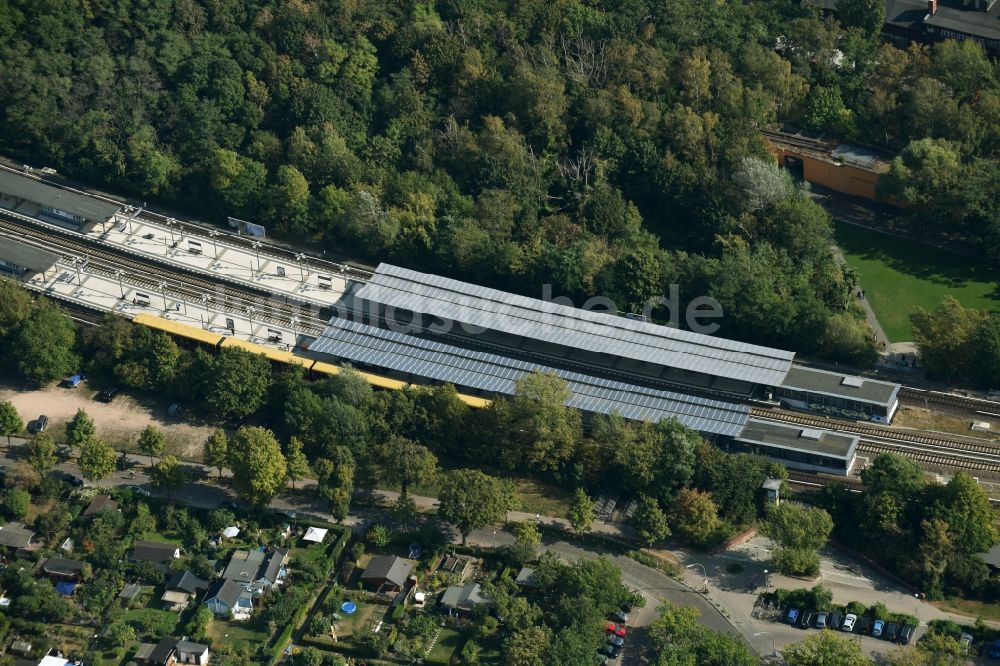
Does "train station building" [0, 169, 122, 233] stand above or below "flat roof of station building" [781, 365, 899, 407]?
below

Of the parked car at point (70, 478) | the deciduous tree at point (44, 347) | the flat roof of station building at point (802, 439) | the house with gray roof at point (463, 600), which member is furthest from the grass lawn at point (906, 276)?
the deciduous tree at point (44, 347)

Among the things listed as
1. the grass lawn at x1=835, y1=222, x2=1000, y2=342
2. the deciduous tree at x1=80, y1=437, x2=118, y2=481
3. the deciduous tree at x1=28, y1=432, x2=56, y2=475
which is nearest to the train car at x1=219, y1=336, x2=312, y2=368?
the deciduous tree at x1=80, y1=437, x2=118, y2=481

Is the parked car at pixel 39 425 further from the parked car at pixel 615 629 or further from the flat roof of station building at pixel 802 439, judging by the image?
the flat roof of station building at pixel 802 439

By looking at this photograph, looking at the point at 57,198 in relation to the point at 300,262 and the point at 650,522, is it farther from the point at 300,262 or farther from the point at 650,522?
the point at 650,522

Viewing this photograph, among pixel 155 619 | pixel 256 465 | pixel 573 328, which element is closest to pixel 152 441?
pixel 256 465

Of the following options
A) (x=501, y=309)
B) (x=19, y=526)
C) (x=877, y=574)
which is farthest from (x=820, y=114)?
(x=19, y=526)

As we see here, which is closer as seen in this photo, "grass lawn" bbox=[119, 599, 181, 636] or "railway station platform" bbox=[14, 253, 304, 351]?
"grass lawn" bbox=[119, 599, 181, 636]

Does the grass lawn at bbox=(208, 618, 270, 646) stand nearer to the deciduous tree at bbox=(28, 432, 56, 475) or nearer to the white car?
the deciduous tree at bbox=(28, 432, 56, 475)

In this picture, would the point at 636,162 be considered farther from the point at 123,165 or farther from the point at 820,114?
the point at 123,165
